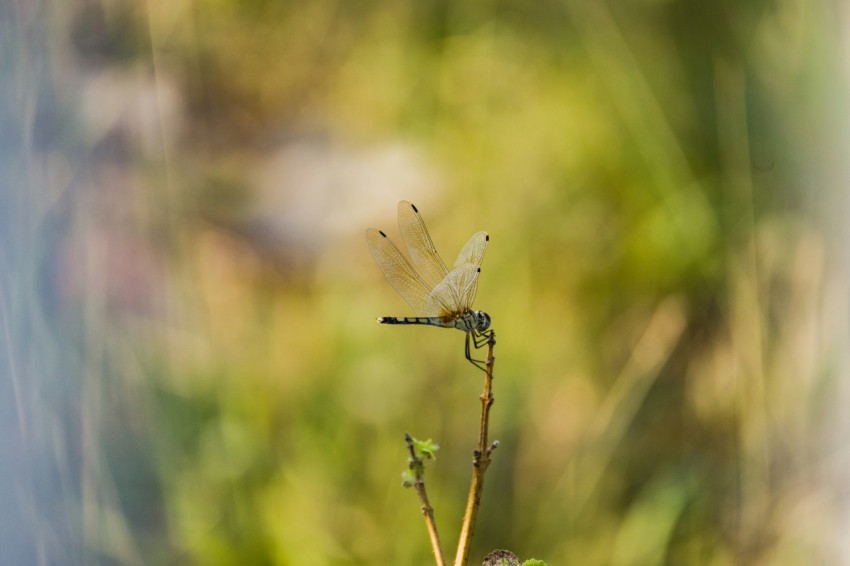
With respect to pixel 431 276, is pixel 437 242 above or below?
above

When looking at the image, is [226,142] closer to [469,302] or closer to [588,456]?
[469,302]

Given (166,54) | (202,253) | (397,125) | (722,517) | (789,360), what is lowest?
(722,517)

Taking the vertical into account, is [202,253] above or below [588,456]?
above

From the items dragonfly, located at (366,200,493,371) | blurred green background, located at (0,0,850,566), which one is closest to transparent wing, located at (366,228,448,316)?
dragonfly, located at (366,200,493,371)

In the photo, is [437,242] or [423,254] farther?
[437,242]

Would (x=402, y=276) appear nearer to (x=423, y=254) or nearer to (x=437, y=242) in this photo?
(x=423, y=254)

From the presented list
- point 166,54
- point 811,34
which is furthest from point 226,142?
point 811,34

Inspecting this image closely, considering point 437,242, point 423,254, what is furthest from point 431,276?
point 437,242

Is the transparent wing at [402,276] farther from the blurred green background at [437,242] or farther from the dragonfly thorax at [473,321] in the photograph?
the blurred green background at [437,242]
